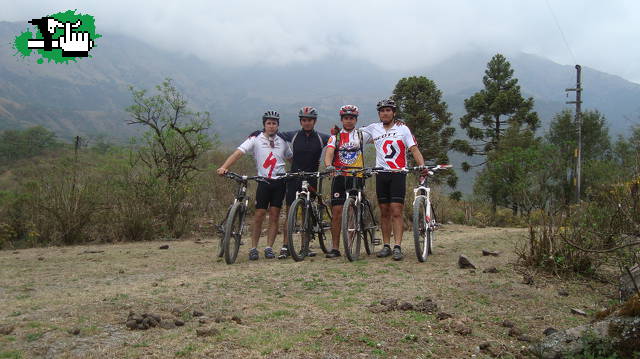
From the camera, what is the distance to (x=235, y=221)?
6.60m

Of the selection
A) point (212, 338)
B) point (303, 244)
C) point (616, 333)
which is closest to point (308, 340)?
point (212, 338)

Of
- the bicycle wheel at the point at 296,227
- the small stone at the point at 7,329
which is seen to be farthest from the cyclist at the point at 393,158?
the small stone at the point at 7,329

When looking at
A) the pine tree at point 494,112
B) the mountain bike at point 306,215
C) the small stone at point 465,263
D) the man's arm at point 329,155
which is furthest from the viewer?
the pine tree at point 494,112

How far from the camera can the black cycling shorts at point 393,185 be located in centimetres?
655

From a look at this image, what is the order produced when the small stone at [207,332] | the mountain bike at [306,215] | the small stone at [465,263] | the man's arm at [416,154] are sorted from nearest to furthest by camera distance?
the small stone at [207,332], the small stone at [465,263], the mountain bike at [306,215], the man's arm at [416,154]

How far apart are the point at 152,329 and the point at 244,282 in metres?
1.66

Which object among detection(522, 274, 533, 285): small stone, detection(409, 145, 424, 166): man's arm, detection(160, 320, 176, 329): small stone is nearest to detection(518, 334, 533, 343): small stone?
detection(522, 274, 533, 285): small stone

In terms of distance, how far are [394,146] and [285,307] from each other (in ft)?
10.3

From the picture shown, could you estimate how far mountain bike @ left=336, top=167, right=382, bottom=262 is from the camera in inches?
247

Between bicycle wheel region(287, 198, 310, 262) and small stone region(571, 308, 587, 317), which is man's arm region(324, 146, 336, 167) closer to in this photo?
bicycle wheel region(287, 198, 310, 262)

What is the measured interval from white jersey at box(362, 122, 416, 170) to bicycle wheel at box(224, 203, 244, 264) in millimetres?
1925

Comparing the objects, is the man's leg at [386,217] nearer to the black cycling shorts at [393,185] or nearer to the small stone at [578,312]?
the black cycling shorts at [393,185]

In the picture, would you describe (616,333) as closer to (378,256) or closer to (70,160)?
(378,256)

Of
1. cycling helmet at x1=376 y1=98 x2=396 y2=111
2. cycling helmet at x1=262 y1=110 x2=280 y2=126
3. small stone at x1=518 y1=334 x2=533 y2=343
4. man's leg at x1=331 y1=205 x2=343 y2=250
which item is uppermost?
cycling helmet at x1=376 y1=98 x2=396 y2=111
